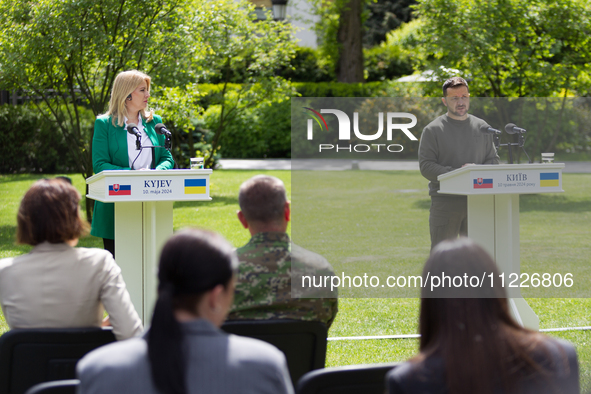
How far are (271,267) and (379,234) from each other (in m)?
8.56

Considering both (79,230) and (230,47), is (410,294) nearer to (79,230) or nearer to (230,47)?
(79,230)

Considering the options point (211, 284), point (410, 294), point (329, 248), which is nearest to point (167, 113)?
point (329, 248)

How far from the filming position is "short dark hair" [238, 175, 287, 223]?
8.92 ft

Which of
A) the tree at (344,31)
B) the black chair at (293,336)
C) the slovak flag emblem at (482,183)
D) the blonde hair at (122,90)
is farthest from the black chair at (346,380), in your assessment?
the tree at (344,31)

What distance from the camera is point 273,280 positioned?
8.48 ft

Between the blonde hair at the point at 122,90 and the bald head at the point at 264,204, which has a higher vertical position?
the blonde hair at the point at 122,90

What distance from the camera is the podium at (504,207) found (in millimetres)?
4191

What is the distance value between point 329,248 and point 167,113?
12.0 feet

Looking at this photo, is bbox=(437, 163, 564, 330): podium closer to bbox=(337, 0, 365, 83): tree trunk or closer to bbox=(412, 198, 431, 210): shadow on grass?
bbox=(412, 198, 431, 210): shadow on grass

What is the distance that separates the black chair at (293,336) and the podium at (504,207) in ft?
7.32

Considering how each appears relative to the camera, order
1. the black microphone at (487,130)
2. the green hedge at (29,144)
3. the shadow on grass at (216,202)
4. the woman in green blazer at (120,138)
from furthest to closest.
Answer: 1. the green hedge at (29,144)
2. the shadow on grass at (216,202)
3. the black microphone at (487,130)
4. the woman in green blazer at (120,138)

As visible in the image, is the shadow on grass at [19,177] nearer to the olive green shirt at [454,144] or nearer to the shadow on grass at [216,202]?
the shadow on grass at [216,202]

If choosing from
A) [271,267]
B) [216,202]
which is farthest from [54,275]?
[216,202]

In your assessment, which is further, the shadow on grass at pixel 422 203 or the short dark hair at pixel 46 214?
the shadow on grass at pixel 422 203
